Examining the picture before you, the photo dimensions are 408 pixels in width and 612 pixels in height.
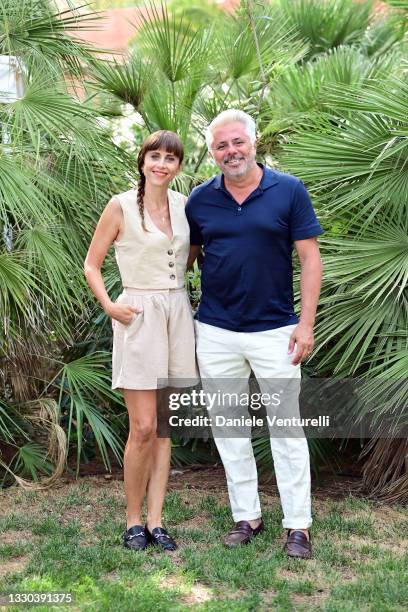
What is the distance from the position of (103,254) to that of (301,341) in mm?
915

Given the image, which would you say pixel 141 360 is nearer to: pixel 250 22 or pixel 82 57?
pixel 82 57

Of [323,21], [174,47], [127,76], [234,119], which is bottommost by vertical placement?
[234,119]

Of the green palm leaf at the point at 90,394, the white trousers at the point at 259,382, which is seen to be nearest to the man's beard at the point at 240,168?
the white trousers at the point at 259,382

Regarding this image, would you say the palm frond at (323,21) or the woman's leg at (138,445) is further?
the palm frond at (323,21)

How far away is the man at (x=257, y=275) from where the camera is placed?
390 centimetres

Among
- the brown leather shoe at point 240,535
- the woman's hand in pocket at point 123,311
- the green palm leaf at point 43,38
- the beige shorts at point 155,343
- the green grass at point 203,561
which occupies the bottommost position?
the green grass at point 203,561

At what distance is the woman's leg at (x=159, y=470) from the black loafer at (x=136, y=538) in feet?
0.22

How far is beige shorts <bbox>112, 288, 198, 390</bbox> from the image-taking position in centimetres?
390

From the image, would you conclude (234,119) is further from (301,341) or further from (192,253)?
(301,341)

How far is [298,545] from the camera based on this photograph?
13.1 feet

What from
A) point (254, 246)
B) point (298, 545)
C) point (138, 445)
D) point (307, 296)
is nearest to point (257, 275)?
point (254, 246)

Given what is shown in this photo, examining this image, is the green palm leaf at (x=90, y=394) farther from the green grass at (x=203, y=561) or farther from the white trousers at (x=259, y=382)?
the white trousers at (x=259, y=382)

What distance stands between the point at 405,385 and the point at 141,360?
1.41m

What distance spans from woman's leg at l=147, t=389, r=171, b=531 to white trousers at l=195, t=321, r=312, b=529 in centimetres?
23
